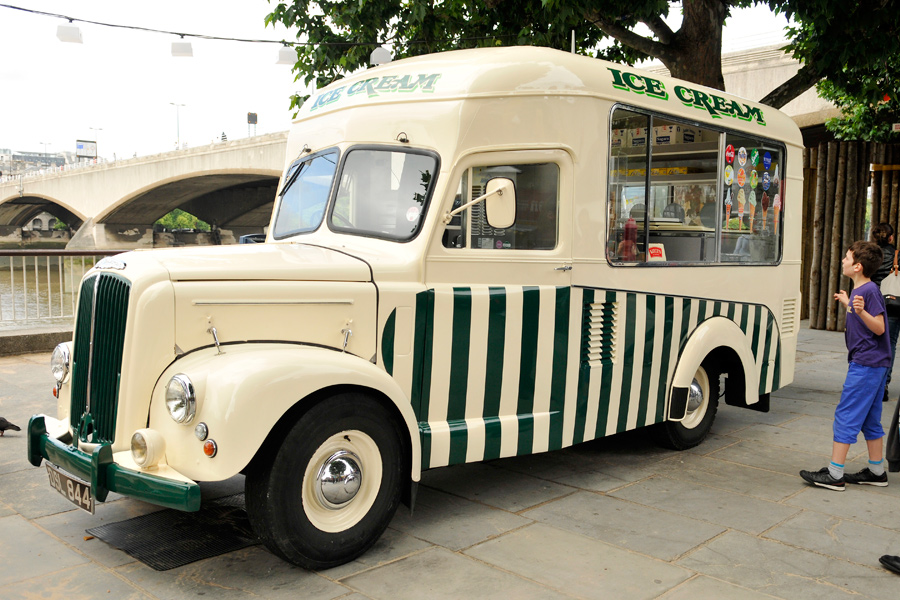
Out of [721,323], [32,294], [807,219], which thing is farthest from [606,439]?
[807,219]

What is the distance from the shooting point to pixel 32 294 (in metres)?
10.5

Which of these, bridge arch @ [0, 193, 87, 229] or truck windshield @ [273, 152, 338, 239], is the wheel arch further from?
bridge arch @ [0, 193, 87, 229]

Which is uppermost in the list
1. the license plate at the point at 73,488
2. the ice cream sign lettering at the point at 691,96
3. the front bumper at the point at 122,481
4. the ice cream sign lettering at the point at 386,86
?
the ice cream sign lettering at the point at 691,96

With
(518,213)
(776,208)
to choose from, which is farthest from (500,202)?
(776,208)

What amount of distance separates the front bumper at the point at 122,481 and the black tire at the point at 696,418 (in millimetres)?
3811

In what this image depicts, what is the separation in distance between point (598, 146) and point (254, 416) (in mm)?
2792

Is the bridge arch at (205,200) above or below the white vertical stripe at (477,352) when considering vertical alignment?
above

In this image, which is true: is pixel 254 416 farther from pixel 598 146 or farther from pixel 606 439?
pixel 606 439

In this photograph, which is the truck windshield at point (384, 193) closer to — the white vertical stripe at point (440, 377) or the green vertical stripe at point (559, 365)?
the white vertical stripe at point (440, 377)

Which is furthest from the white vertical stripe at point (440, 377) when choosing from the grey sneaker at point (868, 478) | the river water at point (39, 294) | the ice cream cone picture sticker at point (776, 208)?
the river water at point (39, 294)

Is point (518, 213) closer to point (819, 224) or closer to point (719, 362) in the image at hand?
point (719, 362)

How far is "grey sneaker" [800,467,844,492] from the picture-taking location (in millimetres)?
5328

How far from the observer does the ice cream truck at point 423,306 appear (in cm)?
376

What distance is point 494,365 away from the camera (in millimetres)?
4750
